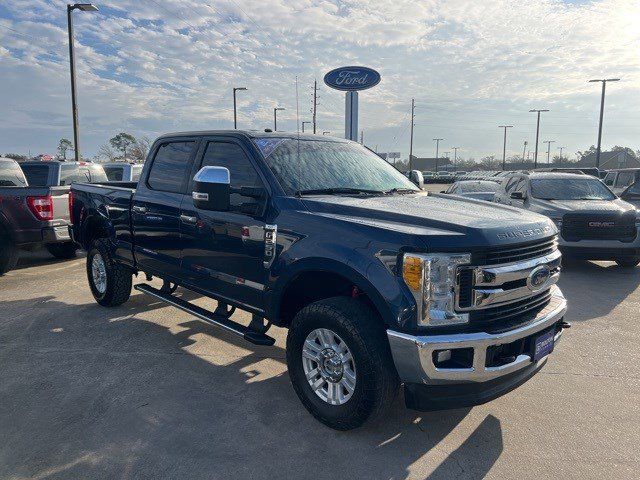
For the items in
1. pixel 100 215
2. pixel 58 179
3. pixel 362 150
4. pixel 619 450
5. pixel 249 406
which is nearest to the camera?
pixel 619 450

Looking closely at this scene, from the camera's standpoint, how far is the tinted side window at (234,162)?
12.9 feet

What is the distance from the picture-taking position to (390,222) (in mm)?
3139

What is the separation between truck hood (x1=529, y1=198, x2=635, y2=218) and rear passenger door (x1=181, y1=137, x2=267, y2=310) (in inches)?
239

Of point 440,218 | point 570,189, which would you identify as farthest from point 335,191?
point 570,189

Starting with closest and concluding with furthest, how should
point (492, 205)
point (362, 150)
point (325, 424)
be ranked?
point (325, 424) < point (492, 205) < point (362, 150)

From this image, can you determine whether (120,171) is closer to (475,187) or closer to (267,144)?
(267,144)

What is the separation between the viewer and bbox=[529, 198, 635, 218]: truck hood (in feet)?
26.5

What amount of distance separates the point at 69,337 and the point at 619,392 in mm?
5172

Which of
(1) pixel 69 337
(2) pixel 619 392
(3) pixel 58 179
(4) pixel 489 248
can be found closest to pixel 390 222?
(4) pixel 489 248

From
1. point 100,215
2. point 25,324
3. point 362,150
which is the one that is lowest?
point 25,324

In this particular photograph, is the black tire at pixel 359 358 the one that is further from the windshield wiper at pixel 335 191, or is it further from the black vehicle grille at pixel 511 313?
the windshield wiper at pixel 335 191

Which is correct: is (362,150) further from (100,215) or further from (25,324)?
(25,324)

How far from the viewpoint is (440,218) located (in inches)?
122

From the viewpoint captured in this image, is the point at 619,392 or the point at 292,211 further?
the point at 619,392
